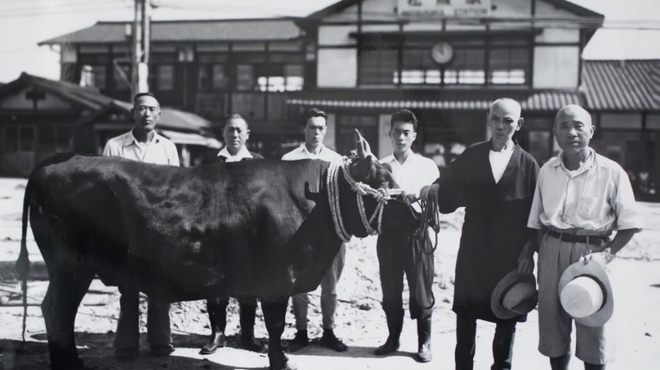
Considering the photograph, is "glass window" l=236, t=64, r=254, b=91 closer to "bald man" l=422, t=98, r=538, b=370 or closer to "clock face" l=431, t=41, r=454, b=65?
"clock face" l=431, t=41, r=454, b=65

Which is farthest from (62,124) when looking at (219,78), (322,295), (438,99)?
(322,295)

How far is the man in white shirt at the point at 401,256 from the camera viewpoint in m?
4.19

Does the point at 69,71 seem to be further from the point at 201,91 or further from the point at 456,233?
the point at 201,91

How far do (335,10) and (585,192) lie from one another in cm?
717

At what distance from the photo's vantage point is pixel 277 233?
11.7 feet

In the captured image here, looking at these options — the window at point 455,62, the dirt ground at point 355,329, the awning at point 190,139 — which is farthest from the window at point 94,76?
the dirt ground at point 355,329

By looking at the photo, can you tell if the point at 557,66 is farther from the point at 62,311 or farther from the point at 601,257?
the point at 62,311

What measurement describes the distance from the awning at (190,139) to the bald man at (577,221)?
10975 millimetres

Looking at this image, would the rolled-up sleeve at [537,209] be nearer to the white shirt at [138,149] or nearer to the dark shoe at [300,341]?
the dark shoe at [300,341]

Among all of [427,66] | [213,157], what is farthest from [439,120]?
[213,157]

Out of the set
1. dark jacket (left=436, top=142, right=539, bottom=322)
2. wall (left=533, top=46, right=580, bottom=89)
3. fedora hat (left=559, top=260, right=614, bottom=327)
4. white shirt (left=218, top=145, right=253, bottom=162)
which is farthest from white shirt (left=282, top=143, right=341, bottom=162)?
wall (left=533, top=46, right=580, bottom=89)

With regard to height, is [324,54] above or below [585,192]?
above

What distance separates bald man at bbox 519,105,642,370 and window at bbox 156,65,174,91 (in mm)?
16024

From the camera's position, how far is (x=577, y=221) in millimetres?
3146
